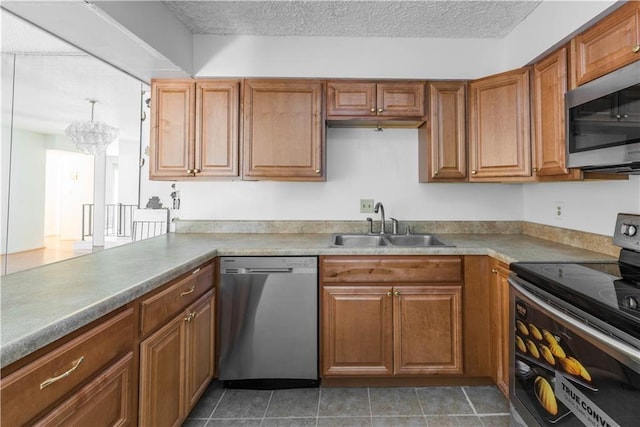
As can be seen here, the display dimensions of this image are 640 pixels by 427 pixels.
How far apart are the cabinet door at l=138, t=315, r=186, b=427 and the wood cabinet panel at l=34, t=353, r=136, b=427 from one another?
67 mm

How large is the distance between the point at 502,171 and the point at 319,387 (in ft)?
6.09

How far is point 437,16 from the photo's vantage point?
83.0 inches

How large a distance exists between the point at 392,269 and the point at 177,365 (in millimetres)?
1260

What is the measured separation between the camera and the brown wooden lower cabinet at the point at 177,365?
126cm

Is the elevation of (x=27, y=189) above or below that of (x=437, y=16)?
below

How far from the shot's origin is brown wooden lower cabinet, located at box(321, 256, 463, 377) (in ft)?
6.36

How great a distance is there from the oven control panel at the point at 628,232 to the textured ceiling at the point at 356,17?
4.68ft

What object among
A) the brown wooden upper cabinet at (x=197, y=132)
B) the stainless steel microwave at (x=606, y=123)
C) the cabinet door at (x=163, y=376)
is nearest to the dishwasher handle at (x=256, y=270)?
the cabinet door at (x=163, y=376)

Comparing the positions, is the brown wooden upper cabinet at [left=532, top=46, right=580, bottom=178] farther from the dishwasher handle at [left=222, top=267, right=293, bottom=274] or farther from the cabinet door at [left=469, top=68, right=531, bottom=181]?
the dishwasher handle at [left=222, top=267, right=293, bottom=274]

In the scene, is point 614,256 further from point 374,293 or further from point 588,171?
point 374,293

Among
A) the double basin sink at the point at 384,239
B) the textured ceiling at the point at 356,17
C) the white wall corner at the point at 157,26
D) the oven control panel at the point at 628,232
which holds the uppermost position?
the textured ceiling at the point at 356,17

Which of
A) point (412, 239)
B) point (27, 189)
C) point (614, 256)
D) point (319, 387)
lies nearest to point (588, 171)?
point (614, 256)

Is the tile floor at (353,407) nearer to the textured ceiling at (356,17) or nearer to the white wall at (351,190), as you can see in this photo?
the white wall at (351,190)

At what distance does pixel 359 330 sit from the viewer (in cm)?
194
